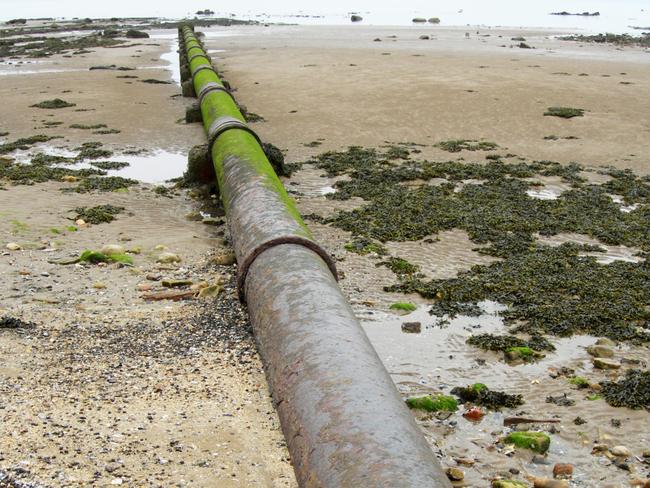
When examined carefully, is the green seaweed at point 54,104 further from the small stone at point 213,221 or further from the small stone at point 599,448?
the small stone at point 599,448

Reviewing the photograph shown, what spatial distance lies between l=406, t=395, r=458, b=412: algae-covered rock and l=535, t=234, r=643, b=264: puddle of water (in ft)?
11.5

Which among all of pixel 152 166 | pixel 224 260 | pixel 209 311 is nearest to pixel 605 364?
pixel 209 311

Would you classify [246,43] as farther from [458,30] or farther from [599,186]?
[599,186]

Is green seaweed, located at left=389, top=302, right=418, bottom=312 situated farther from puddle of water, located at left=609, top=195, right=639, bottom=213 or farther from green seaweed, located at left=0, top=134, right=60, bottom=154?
green seaweed, located at left=0, top=134, right=60, bottom=154

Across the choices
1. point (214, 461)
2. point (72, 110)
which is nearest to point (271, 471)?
point (214, 461)

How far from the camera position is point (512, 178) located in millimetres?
10688

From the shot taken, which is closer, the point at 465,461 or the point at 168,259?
the point at 465,461

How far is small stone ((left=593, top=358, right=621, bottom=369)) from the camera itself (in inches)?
220

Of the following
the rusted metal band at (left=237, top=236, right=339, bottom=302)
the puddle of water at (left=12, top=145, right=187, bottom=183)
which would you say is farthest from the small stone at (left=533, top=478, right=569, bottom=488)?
the puddle of water at (left=12, top=145, right=187, bottom=183)

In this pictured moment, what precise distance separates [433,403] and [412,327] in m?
1.28

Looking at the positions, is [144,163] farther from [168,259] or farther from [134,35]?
[134,35]

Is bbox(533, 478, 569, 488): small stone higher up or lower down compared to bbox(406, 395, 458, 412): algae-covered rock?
lower down

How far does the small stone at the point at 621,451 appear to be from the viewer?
178 inches

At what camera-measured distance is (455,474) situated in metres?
4.29
